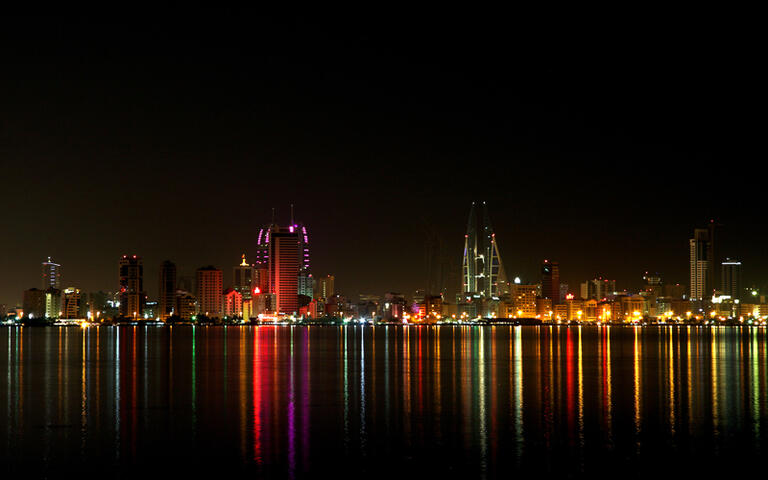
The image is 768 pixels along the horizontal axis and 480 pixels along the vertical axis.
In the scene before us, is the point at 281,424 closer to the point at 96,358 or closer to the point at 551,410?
the point at 551,410

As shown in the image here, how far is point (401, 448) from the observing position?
24.5 metres

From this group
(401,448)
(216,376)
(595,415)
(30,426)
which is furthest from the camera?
(216,376)

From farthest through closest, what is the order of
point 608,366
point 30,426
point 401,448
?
1. point 608,366
2. point 30,426
3. point 401,448

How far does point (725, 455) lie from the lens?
926 inches

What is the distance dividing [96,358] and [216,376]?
2079cm

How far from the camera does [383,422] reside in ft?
96.0

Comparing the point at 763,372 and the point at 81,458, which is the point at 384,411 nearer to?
the point at 81,458

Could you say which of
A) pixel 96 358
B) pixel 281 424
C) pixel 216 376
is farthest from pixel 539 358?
pixel 281 424

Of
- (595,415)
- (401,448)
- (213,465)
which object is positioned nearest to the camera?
(213,465)

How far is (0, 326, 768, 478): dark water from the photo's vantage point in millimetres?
22375

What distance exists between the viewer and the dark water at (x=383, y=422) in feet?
73.4

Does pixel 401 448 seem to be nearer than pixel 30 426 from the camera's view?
Yes

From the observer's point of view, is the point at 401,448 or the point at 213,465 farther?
the point at 401,448

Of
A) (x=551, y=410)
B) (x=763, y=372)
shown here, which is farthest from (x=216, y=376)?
(x=763, y=372)
